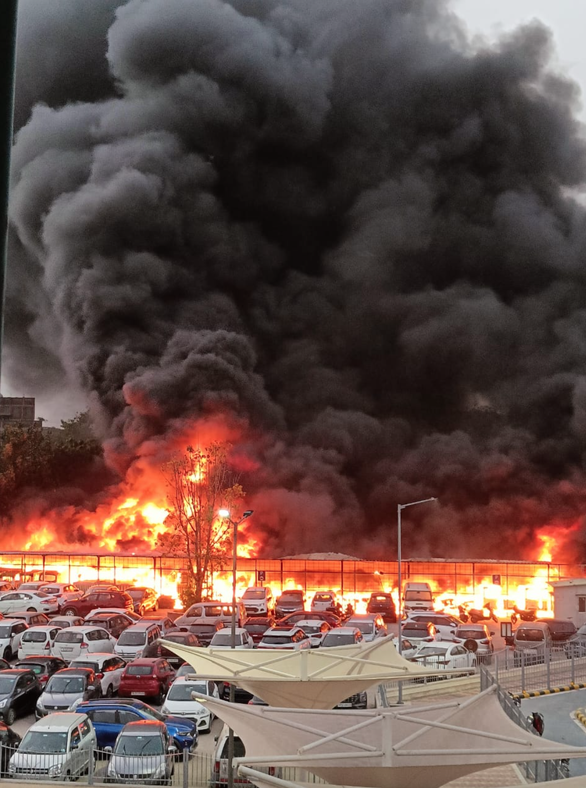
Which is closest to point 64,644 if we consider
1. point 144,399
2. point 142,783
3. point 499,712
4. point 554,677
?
point 142,783

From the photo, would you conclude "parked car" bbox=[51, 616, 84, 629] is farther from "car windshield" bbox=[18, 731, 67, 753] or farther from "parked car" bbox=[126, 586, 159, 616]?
"car windshield" bbox=[18, 731, 67, 753]

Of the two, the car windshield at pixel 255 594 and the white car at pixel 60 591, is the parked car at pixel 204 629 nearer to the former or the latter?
the car windshield at pixel 255 594

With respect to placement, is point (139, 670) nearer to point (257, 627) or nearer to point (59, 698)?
point (59, 698)

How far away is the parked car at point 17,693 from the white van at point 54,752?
440cm

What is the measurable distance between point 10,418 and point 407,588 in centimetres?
6104

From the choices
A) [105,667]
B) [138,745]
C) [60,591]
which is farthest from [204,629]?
[138,745]

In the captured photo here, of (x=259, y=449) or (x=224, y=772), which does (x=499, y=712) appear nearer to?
(x=224, y=772)

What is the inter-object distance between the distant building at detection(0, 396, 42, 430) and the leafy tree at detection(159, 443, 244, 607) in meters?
42.0

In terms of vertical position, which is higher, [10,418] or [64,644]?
[10,418]

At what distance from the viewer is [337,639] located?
27547mm

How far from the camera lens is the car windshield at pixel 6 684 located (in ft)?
70.0

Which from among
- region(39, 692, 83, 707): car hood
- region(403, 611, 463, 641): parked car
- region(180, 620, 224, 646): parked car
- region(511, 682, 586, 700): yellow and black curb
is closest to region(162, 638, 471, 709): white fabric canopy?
region(39, 692, 83, 707): car hood

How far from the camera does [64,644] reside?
27906 millimetres

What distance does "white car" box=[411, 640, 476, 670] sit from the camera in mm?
26344
